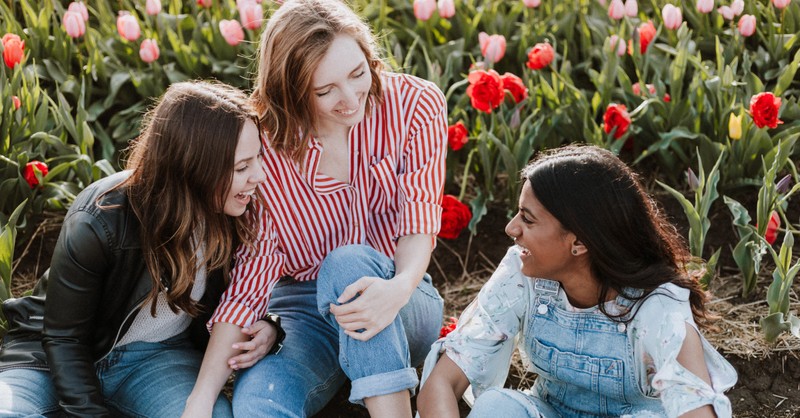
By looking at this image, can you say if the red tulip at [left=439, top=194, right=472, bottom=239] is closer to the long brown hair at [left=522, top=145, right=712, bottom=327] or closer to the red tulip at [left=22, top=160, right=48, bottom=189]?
the long brown hair at [left=522, top=145, right=712, bottom=327]

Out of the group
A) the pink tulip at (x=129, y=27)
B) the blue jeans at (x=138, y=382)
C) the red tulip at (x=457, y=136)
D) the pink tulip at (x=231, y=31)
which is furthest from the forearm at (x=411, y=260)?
the pink tulip at (x=129, y=27)

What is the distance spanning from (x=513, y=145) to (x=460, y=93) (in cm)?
61

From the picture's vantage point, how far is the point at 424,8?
359 cm

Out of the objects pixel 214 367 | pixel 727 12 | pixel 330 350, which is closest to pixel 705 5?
pixel 727 12

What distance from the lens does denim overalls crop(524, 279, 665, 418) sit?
2.11 meters

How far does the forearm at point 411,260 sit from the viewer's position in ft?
7.62

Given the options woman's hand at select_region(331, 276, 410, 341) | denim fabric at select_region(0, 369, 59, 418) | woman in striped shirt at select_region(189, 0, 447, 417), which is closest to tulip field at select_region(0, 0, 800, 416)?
denim fabric at select_region(0, 369, 59, 418)

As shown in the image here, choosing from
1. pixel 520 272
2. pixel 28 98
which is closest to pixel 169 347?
pixel 520 272

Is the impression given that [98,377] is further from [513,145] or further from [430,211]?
[513,145]

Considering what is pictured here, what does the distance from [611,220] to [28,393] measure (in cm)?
141

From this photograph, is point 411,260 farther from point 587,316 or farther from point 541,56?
point 541,56

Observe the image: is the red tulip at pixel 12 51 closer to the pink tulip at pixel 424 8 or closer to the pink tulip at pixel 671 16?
the pink tulip at pixel 424 8

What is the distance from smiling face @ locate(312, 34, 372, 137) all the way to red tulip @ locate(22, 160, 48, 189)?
1135 mm

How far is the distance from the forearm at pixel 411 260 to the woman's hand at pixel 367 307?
51 mm
